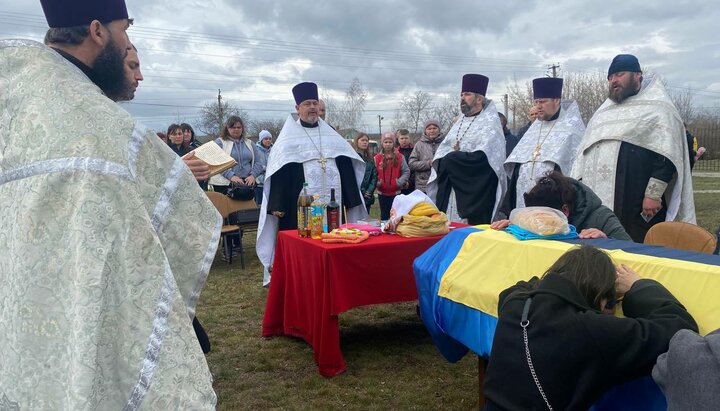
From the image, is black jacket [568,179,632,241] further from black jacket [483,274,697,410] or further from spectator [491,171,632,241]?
black jacket [483,274,697,410]

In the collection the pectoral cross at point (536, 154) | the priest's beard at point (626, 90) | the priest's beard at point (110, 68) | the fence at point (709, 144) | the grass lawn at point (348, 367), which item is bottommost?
the fence at point (709, 144)

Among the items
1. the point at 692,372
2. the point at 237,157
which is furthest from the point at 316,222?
the point at 237,157

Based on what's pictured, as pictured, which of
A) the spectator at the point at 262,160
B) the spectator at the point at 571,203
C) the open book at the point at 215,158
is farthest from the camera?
A: the spectator at the point at 262,160

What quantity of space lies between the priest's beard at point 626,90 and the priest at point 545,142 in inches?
23.4

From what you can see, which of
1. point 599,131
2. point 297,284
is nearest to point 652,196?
point 599,131

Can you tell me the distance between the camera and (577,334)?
1.96m

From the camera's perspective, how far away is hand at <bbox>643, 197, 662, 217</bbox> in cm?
447

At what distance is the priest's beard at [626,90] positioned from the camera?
4.68 meters

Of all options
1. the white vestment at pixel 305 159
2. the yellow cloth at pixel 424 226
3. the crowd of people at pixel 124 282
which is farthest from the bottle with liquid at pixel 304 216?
the crowd of people at pixel 124 282

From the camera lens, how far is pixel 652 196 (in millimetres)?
4484

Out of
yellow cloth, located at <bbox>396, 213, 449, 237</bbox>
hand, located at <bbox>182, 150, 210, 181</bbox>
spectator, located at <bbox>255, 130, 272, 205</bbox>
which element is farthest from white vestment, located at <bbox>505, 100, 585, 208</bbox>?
spectator, located at <bbox>255, 130, 272, 205</bbox>

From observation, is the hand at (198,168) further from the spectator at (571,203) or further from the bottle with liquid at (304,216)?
the bottle with liquid at (304,216)

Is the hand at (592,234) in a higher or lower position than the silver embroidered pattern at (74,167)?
lower

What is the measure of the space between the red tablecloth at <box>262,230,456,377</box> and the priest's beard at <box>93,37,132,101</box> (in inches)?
92.7
